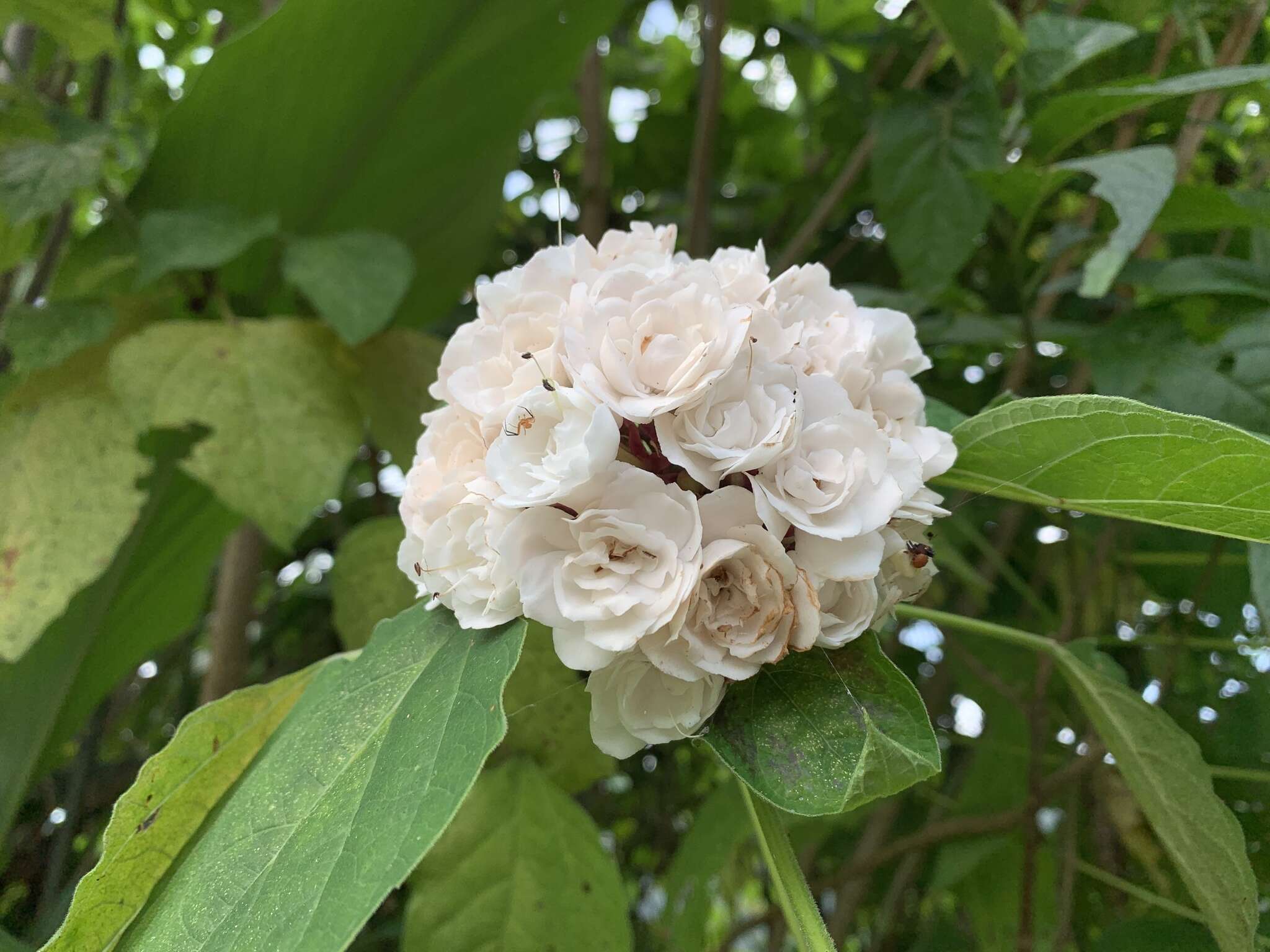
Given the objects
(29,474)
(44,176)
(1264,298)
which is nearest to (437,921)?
(29,474)

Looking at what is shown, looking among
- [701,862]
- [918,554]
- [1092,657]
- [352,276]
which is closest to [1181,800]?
[1092,657]

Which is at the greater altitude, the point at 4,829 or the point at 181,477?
the point at 181,477

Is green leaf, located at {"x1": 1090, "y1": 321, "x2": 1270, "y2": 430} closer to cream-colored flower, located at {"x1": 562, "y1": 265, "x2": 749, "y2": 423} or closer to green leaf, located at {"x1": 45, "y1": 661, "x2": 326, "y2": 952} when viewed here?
cream-colored flower, located at {"x1": 562, "y1": 265, "x2": 749, "y2": 423}

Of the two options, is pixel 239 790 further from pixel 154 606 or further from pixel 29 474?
pixel 154 606

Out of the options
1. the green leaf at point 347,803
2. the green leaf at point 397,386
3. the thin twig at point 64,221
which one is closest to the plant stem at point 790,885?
the green leaf at point 347,803

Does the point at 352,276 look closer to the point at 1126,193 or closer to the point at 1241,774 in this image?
the point at 1126,193

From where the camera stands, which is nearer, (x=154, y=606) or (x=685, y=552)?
(x=685, y=552)
